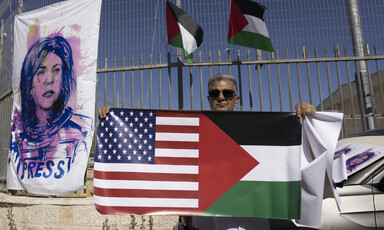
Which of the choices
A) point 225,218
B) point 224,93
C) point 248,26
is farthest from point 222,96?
point 248,26

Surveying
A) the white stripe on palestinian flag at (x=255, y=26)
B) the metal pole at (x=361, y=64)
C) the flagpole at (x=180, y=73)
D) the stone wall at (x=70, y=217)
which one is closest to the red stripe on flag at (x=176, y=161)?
the stone wall at (x=70, y=217)

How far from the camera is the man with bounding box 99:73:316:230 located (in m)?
2.11

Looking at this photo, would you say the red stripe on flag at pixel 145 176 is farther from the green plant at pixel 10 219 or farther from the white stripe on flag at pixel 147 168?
the green plant at pixel 10 219

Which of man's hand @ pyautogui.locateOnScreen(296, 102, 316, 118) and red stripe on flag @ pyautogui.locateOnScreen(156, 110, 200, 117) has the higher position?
red stripe on flag @ pyautogui.locateOnScreen(156, 110, 200, 117)

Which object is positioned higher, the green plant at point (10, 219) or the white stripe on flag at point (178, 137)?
the white stripe on flag at point (178, 137)

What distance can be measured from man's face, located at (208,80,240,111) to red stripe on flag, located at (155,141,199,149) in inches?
15.4

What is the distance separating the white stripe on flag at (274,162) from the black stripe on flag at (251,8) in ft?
11.9

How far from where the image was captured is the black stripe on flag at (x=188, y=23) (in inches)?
196

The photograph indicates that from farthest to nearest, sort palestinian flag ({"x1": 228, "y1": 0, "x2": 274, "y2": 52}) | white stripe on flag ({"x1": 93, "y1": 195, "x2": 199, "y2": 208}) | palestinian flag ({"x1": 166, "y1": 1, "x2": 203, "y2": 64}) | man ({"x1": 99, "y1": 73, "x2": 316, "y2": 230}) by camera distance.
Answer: palestinian flag ({"x1": 228, "y1": 0, "x2": 274, "y2": 52}) → palestinian flag ({"x1": 166, "y1": 1, "x2": 203, "y2": 64}) → white stripe on flag ({"x1": 93, "y1": 195, "x2": 199, "y2": 208}) → man ({"x1": 99, "y1": 73, "x2": 316, "y2": 230})

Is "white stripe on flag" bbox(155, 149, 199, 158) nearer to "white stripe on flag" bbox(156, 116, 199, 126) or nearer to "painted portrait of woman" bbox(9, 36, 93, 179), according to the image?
"white stripe on flag" bbox(156, 116, 199, 126)

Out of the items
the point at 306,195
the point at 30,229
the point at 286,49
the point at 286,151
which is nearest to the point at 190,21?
the point at 286,49

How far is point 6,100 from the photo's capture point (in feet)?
20.5

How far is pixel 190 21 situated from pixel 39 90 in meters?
3.15

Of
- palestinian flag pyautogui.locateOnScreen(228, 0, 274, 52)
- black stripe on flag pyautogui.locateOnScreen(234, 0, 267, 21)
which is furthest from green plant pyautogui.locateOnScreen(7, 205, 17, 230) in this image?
black stripe on flag pyautogui.locateOnScreen(234, 0, 267, 21)
